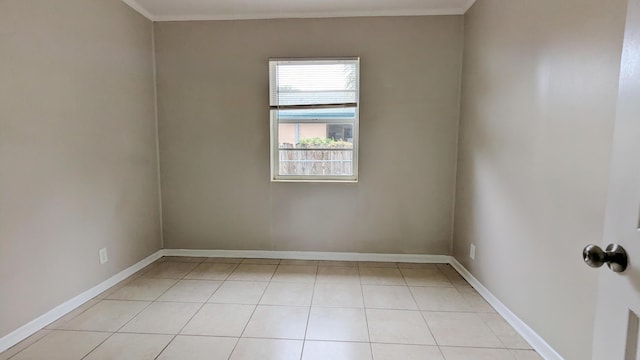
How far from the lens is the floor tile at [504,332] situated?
6.28ft

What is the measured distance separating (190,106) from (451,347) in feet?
10.0

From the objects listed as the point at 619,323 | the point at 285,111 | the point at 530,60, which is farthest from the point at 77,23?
the point at 619,323

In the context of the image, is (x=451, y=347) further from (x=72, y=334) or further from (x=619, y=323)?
(x=72, y=334)

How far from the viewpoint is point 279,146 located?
329 centimetres

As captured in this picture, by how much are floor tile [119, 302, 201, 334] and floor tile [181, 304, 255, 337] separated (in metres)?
0.07

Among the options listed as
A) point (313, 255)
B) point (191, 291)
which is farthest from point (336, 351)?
point (313, 255)

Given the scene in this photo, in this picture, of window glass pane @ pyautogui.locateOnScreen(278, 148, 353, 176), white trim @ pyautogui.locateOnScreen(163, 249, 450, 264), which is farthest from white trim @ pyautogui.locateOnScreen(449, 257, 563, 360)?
window glass pane @ pyautogui.locateOnScreen(278, 148, 353, 176)

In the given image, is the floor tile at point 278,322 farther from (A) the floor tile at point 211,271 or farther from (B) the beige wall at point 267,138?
(B) the beige wall at point 267,138

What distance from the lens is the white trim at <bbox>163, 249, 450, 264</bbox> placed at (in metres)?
3.27

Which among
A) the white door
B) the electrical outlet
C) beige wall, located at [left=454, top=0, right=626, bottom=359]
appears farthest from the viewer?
the electrical outlet

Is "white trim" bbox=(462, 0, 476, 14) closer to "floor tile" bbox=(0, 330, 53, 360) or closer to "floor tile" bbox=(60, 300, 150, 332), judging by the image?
"floor tile" bbox=(60, 300, 150, 332)

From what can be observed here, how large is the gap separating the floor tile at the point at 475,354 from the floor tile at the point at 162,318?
1.69 m

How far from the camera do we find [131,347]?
1.88 meters

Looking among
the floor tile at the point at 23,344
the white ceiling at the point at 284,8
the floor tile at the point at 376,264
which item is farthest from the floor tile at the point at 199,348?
the white ceiling at the point at 284,8
